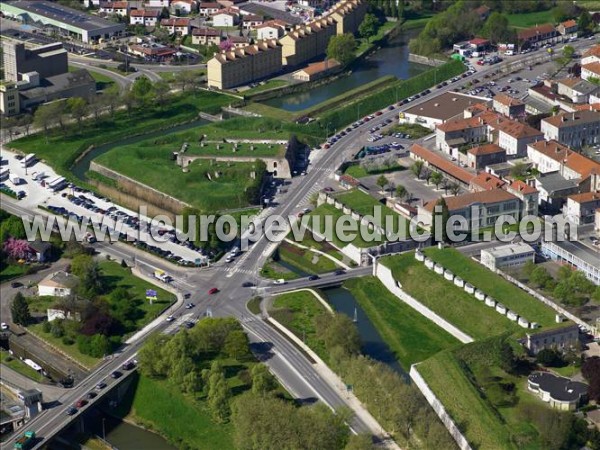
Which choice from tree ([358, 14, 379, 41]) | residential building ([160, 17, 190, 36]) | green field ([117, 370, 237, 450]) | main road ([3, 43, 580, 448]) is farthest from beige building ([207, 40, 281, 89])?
green field ([117, 370, 237, 450])

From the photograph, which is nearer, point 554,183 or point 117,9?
point 554,183

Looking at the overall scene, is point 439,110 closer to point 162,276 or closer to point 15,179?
point 15,179

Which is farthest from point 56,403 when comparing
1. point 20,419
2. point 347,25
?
point 347,25

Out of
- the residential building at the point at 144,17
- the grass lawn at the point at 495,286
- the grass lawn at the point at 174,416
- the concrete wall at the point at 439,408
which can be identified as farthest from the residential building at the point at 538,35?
the grass lawn at the point at 174,416

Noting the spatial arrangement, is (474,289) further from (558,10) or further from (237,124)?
(558,10)

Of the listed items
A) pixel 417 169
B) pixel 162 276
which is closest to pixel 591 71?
pixel 417 169
